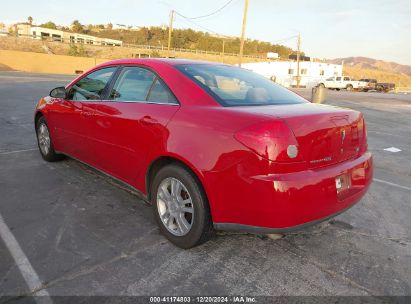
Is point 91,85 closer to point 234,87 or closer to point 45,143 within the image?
point 45,143

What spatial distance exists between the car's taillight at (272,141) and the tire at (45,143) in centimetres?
365

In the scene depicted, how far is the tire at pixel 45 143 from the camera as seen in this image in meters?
5.18

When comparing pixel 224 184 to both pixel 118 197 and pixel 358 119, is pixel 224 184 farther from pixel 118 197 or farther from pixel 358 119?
pixel 118 197

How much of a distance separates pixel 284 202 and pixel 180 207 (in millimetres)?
950

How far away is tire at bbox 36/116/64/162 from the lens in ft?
17.0

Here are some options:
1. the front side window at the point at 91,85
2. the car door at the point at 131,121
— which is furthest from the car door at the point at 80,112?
the car door at the point at 131,121

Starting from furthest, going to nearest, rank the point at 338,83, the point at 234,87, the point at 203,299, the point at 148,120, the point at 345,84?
1. the point at 338,83
2. the point at 345,84
3. the point at 234,87
4. the point at 148,120
5. the point at 203,299

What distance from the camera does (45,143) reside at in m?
5.30

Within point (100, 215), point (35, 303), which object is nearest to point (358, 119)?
point (100, 215)

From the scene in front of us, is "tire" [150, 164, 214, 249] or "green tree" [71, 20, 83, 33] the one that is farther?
"green tree" [71, 20, 83, 33]

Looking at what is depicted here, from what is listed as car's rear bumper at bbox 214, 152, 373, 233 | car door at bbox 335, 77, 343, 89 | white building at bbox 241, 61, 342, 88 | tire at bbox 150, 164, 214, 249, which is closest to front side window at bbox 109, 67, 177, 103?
tire at bbox 150, 164, 214, 249

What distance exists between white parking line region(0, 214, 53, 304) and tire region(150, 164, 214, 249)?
1069 millimetres

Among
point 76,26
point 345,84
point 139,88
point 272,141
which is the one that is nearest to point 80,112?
point 139,88

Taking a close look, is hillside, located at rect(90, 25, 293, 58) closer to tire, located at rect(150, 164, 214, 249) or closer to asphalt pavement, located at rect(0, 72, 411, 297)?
asphalt pavement, located at rect(0, 72, 411, 297)
